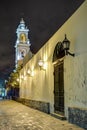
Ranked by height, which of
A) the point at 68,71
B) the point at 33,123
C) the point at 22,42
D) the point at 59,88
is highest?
the point at 22,42

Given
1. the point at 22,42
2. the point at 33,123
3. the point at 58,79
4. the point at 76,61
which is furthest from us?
the point at 22,42

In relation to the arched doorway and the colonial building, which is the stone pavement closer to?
the colonial building

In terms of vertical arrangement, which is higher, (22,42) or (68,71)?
(22,42)

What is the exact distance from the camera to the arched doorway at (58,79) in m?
14.2

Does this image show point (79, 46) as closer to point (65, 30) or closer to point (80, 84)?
point (80, 84)

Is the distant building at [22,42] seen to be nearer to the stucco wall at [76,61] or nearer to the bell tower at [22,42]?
the bell tower at [22,42]

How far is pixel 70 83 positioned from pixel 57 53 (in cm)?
299

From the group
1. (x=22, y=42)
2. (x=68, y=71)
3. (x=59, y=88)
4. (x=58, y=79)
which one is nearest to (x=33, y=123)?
(x=68, y=71)

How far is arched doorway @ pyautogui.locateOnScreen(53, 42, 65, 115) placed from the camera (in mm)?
14211

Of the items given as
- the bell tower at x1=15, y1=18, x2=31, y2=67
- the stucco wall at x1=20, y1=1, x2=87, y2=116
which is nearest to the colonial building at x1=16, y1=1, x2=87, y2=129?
the stucco wall at x1=20, y1=1, x2=87, y2=116

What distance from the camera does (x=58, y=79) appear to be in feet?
49.3

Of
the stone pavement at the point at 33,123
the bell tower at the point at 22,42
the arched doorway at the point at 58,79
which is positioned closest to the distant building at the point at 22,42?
the bell tower at the point at 22,42

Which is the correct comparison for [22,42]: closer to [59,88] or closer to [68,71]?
[59,88]

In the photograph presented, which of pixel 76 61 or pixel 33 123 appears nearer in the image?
pixel 76 61
